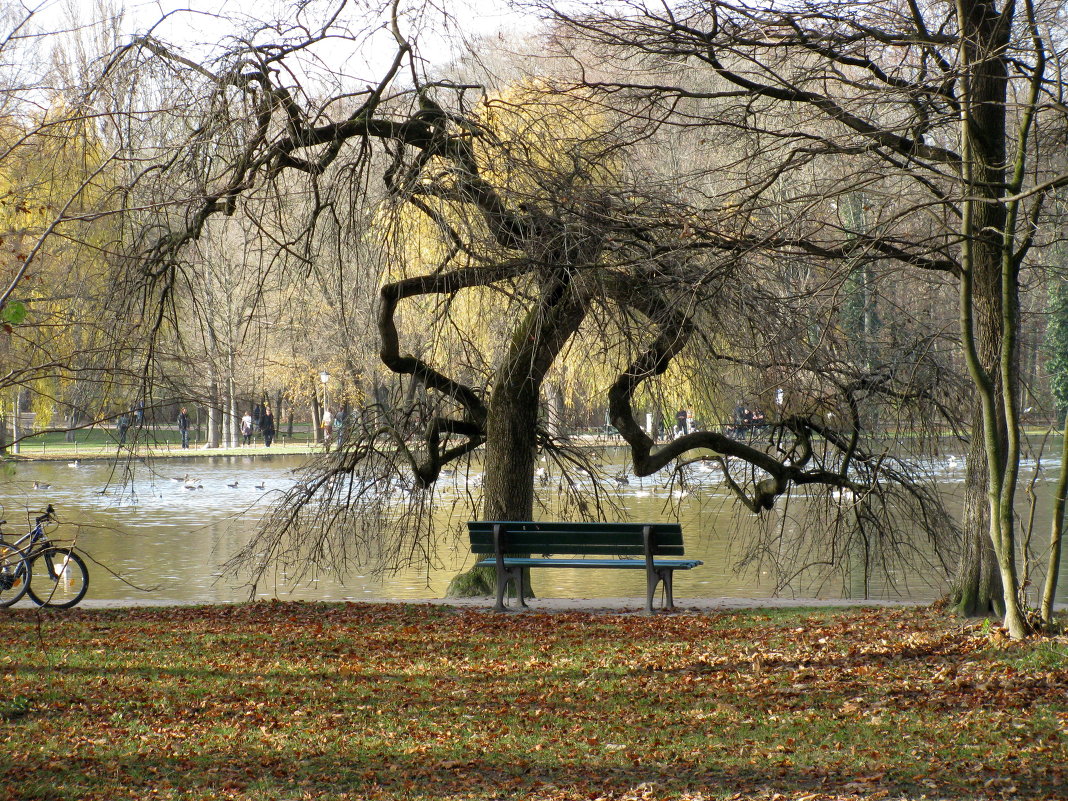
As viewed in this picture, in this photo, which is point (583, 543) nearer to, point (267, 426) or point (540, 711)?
point (540, 711)

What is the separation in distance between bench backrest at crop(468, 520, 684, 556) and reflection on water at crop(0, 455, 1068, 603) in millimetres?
1484

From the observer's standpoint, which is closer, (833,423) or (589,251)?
(589,251)

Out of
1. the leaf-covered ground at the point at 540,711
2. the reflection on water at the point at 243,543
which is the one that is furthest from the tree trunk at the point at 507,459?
the leaf-covered ground at the point at 540,711

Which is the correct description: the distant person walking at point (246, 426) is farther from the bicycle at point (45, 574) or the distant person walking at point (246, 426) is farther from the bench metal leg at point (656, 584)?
the bench metal leg at point (656, 584)

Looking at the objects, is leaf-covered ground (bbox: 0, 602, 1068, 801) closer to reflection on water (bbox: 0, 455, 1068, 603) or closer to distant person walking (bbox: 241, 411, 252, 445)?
reflection on water (bbox: 0, 455, 1068, 603)

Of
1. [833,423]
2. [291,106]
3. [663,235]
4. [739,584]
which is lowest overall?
[739,584]

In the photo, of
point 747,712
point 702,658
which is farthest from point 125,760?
point 702,658

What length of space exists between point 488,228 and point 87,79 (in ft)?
10.1

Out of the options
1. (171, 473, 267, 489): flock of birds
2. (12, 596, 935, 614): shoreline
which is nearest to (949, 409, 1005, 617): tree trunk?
(12, 596, 935, 614): shoreline

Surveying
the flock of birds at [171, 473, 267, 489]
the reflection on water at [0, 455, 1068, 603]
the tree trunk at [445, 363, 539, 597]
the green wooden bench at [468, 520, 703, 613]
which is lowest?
the reflection on water at [0, 455, 1068, 603]

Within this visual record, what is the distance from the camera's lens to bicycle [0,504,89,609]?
9.30m

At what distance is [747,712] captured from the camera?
17.7 ft

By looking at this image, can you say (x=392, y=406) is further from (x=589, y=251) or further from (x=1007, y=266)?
(x=1007, y=266)

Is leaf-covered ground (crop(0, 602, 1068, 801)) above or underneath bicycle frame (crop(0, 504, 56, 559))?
underneath
